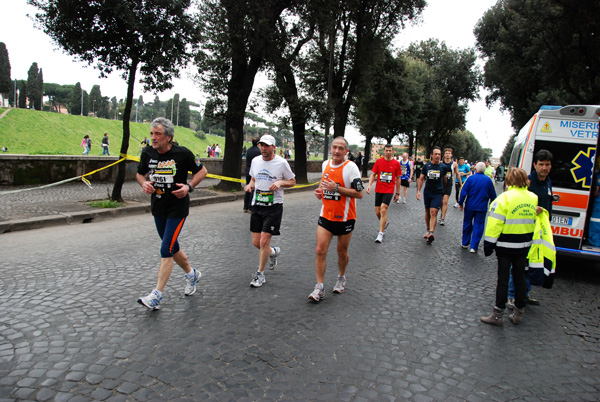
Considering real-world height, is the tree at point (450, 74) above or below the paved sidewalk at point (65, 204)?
above

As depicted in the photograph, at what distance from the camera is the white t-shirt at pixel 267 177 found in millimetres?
5402

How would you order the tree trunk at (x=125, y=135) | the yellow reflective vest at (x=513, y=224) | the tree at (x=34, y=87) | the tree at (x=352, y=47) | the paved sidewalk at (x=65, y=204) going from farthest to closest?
the tree at (x=34, y=87) < the tree at (x=352, y=47) < the tree trunk at (x=125, y=135) < the paved sidewalk at (x=65, y=204) < the yellow reflective vest at (x=513, y=224)

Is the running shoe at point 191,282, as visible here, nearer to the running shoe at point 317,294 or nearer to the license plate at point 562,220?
the running shoe at point 317,294

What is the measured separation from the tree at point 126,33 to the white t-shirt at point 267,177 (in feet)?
21.7

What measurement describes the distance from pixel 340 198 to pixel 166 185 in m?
1.87

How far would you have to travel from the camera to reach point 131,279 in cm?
516

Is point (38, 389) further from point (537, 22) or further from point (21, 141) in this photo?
point (21, 141)

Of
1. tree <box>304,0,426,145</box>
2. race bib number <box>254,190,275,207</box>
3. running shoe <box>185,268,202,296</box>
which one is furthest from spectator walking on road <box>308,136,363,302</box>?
tree <box>304,0,426,145</box>

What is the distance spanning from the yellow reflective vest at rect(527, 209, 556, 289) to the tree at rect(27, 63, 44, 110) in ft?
310

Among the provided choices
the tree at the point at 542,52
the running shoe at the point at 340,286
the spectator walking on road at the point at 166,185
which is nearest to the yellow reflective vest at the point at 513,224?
the running shoe at the point at 340,286

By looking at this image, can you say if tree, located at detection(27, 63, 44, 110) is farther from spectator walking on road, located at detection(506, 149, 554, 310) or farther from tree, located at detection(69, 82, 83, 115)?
spectator walking on road, located at detection(506, 149, 554, 310)

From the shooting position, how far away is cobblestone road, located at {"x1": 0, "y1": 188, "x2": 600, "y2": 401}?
2928 millimetres

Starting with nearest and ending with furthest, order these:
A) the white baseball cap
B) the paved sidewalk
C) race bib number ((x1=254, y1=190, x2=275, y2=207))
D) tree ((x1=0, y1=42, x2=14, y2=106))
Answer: the white baseball cap
race bib number ((x1=254, y1=190, x2=275, y2=207))
the paved sidewalk
tree ((x1=0, y1=42, x2=14, y2=106))

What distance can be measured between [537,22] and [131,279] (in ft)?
73.3
